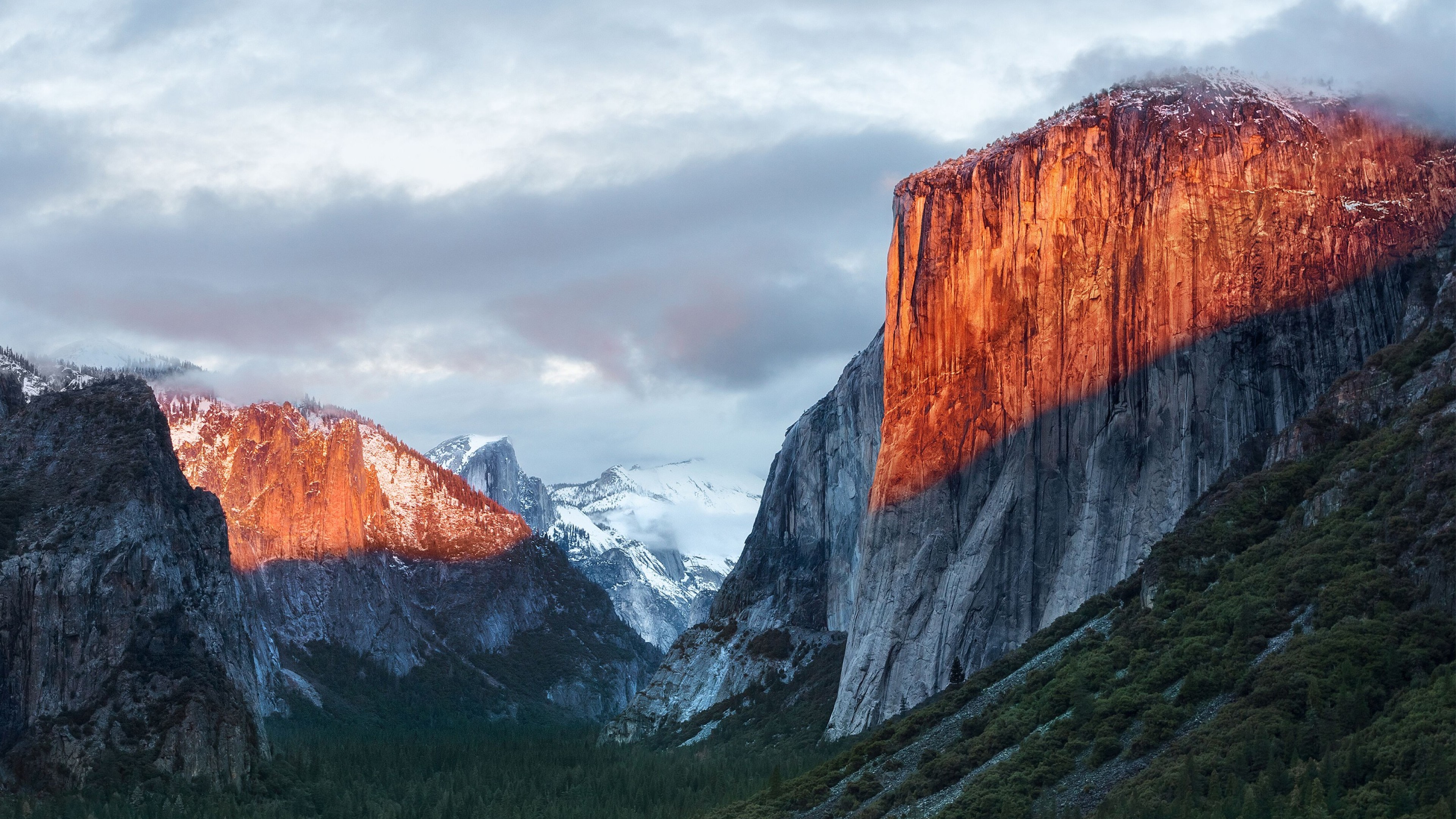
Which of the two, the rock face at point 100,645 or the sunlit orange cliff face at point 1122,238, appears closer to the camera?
the sunlit orange cliff face at point 1122,238

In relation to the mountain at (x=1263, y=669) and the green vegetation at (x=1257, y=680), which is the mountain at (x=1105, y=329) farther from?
the green vegetation at (x=1257, y=680)

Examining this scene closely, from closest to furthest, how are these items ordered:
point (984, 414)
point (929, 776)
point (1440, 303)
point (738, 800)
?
point (929, 776)
point (1440, 303)
point (738, 800)
point (984, 414)

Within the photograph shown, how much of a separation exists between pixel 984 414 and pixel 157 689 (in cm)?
9629

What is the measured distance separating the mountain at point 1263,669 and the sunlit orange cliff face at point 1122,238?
12.1m

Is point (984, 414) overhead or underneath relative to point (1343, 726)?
overhead

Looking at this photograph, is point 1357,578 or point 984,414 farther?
point 984,414

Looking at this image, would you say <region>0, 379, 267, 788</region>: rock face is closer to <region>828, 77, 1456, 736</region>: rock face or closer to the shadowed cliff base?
<region>828, 77, 1456, 736</region>: rock face

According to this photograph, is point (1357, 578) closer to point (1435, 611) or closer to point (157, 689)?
point (1435, 611)

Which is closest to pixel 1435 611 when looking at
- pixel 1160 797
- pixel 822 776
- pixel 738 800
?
pixel 1160 797

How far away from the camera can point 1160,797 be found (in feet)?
284

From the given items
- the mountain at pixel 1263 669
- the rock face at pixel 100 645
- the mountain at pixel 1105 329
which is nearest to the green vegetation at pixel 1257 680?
the mountain at pixel 1263 669

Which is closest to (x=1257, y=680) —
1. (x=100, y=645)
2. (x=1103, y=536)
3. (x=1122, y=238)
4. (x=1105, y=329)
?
(x=1103, y=536)

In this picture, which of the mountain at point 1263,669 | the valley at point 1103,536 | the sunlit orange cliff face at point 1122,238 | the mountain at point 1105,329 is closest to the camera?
the mountain at point 1263,669

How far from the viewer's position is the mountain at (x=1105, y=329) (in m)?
147
